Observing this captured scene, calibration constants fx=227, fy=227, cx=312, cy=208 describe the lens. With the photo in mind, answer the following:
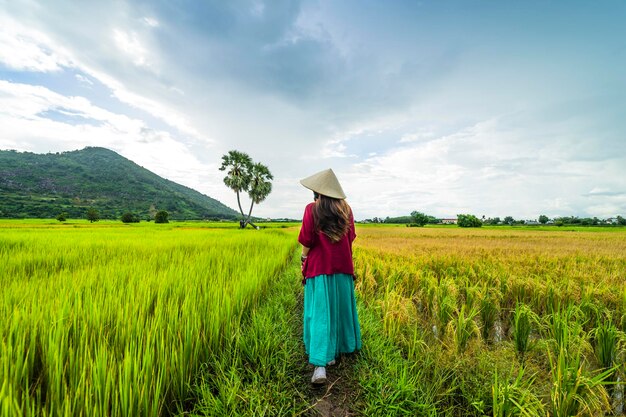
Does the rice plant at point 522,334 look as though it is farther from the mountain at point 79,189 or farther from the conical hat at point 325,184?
the mountain at point 79,189

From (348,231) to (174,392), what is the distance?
201 centimetres

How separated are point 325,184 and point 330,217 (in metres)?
0.35

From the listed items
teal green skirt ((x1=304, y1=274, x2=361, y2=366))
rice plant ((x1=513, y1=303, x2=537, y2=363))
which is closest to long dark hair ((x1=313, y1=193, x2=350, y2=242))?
teal green skirt ((x1=304, y1=274, x2=361, y2=366))

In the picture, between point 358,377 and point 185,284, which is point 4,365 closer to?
point 185,284

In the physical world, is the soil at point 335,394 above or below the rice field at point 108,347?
below

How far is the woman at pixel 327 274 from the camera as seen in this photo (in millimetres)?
2312

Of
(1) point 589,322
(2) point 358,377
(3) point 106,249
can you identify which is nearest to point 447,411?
(2) point 358,377

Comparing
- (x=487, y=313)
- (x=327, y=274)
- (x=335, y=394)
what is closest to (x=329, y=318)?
(x=327, y=274)

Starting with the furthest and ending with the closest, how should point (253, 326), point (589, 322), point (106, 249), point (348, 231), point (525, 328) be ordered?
point (106, 249) → point (589, 322) → point (525, 328) → point (253, 326) → point (348, 231)

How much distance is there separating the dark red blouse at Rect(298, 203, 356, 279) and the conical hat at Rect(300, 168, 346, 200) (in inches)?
7.6

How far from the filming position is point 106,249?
6.82 metres

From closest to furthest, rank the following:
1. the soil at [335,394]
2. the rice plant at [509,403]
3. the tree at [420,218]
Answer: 1. the rice plant at [509,403]
2. the soil at [335,394]
3. the tree at [420,218]

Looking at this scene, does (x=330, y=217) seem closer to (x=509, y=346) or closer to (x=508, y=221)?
(x=509, y=346)

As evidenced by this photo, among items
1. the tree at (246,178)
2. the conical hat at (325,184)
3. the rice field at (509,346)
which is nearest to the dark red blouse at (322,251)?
the conical hat at (325,184)
